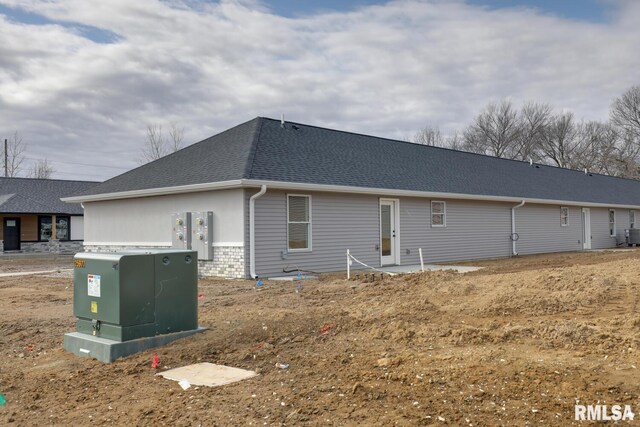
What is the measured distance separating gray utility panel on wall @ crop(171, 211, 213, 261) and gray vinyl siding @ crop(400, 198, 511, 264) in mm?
6179

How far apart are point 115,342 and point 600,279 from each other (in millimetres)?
7045

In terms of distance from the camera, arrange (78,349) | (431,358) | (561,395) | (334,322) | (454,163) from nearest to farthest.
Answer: (561,395) → (431,358) → (78,349) → (334,322) → (454,163)

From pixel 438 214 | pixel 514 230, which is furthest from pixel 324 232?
pixel 514 230

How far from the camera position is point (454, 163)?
2247cm

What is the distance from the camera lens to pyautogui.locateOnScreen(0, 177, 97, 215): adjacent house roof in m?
29.0

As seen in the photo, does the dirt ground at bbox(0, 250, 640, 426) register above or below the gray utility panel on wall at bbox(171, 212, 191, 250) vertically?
below

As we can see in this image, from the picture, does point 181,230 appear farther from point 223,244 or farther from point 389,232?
point 389,232

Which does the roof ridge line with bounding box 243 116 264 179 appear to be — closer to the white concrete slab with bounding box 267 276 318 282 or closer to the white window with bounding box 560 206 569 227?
the white concrete slab with bounding box 267 276 318 282

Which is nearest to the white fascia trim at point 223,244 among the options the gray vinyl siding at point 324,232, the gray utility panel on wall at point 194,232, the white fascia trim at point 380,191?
the gray utility panel on wall at point 194,232

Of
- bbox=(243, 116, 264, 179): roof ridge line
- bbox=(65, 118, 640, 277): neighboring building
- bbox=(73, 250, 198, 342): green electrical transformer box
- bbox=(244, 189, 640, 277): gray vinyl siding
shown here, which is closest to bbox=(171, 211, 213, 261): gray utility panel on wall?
bbox=(65, 118, 640, 277): neighboring building

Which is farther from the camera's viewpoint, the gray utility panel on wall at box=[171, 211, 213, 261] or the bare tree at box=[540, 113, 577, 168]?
the bare tree at box=[540, 113, 577, 168]

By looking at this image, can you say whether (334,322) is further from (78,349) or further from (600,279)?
(600,279)

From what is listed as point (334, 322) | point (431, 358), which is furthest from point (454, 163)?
point (431, 358)

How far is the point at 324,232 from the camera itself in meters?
15.3
